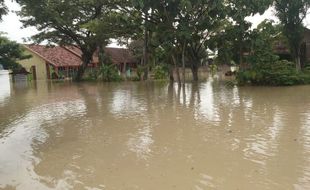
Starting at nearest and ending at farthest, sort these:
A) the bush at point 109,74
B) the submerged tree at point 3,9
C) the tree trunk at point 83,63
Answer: the submerged tree at point 3,9 → the bush at point 109,74 → the tree trunk at point 83,63

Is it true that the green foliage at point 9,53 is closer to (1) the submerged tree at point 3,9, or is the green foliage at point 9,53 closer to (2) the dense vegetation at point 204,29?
(2) the dense vegetation at point 204,29

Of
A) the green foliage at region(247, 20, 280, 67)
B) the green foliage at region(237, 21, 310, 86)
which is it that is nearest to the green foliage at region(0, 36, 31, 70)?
the green foliage at region(247, 20, 280, 67)

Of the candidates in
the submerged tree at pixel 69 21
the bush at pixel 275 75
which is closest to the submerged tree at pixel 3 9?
the bush at pixel 275 75

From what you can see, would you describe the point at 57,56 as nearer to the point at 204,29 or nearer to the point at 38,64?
the point at 38,64

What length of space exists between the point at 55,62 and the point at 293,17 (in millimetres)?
30231

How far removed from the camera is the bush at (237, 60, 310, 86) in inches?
806

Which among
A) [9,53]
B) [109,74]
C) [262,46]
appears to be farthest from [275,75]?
[9,53]

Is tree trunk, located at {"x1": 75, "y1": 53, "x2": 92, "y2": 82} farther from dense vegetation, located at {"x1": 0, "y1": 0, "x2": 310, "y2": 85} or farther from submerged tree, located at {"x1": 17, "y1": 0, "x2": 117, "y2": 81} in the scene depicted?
dense vegetation, located at {"x1": 0, "y1": 0, "x2": 310, "y2": 85}

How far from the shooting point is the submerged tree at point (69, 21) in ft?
107

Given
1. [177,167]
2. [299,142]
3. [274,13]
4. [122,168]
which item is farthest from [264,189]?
[274,13]

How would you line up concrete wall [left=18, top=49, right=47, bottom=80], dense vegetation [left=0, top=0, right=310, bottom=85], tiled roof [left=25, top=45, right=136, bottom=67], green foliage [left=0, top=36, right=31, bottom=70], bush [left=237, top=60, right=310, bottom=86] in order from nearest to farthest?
bush [left=237, top=60, right=310, bottom=86], dense vegetation [left=0, top=0, right=310, bottom=85], green foliage [left=0, top=36, right=31, bottom=70], tiled roof [left=25, top=45, right=136, bottom=67], concrete wall [left=18, top=49, right=47, bottom=80]

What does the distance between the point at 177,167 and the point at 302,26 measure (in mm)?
21880

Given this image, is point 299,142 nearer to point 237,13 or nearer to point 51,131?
point 51,131

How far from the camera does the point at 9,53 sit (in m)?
41.2
